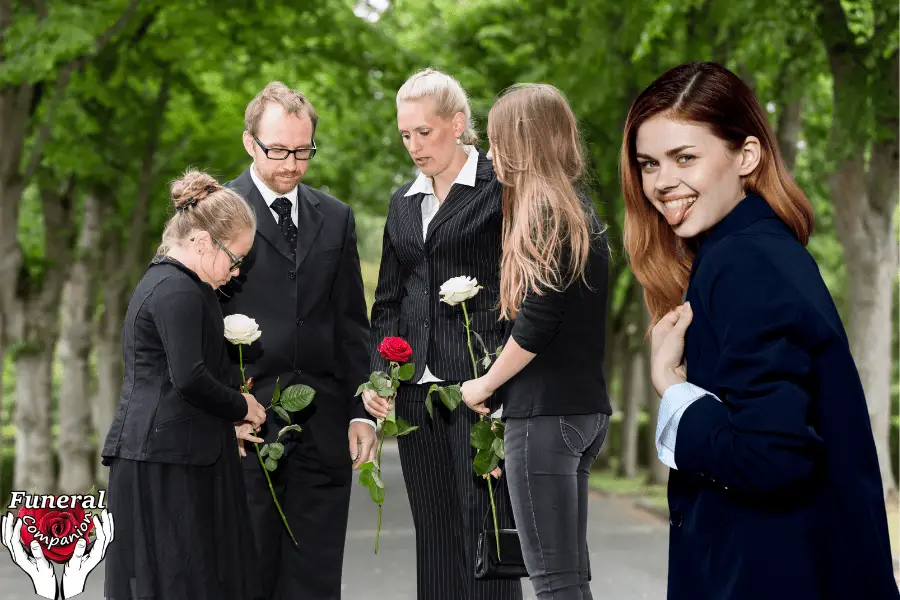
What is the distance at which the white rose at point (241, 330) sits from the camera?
520 cm

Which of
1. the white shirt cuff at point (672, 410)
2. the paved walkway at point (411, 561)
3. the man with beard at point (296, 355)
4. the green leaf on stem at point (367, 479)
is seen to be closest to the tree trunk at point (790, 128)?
the paved walkway at point (411, 561)

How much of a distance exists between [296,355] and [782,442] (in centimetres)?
335

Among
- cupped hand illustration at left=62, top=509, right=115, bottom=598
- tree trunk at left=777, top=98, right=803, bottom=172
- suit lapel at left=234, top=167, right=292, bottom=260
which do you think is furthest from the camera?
tree trunk at left=777, top=98, right=803, bottom=172

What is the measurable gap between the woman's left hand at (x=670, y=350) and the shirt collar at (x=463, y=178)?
2388 mm

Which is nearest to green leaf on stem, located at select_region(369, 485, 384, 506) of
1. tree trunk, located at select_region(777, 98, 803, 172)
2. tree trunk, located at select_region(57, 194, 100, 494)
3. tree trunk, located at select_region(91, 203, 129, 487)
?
tree trunk, located at select_region(777, 98, 803, 172)

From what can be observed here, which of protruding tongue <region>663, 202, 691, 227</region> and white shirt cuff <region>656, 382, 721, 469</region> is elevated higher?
protruding tongue <region>663, 202, 691, 227</region>

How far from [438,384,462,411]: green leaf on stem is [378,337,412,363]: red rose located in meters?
0.19

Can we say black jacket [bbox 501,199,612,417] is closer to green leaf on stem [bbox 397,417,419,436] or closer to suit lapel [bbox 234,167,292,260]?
green leaf on stem [bbox 397,417,419,436]

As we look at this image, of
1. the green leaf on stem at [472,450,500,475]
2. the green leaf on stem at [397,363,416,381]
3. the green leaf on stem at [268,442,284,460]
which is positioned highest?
the green leaf on stem at [397,363,416,381]

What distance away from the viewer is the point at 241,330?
521 centimetres

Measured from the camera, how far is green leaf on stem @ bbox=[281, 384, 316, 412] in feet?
17.6

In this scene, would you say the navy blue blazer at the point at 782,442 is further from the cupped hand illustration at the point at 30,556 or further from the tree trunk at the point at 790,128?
the tree trunk at the point at 790,128

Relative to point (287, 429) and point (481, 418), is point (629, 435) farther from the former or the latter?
point (481, 418)

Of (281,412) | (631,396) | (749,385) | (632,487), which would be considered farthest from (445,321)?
(631,396)
